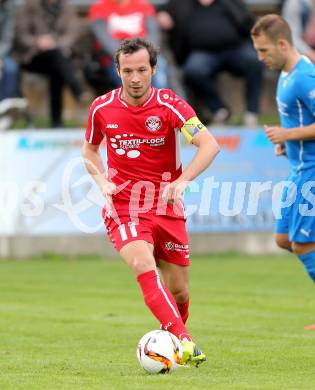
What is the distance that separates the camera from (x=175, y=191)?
24.9ft

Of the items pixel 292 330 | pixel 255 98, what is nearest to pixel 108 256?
pixel 255 98

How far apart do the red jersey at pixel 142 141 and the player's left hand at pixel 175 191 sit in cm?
40

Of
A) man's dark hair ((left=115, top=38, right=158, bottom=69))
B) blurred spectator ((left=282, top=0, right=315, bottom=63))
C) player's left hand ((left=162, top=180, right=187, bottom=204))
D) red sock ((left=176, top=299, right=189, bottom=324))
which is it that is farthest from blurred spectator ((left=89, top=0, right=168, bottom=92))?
player's left hand ((left=162, top=180, right=187, bottom=204))

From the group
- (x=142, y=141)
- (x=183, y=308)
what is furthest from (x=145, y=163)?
(x=183, y=308)

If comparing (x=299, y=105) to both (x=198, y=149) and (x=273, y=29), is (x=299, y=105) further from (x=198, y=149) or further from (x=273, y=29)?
(x=198, y=149)

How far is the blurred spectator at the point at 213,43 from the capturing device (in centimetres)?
1747

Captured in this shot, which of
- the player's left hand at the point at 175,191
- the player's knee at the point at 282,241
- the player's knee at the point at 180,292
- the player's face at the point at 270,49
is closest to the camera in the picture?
the player's left hand at the point at 175,191

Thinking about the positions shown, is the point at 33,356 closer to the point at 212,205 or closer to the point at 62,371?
the point at 62,371

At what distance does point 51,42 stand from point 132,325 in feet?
24.8

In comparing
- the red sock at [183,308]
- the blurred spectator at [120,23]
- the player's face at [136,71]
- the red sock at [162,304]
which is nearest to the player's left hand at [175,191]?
the red sock at [162,304]

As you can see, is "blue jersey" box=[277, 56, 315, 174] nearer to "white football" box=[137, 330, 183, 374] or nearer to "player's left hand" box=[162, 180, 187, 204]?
"player's left hand" box=[162, 180, 187, 204]

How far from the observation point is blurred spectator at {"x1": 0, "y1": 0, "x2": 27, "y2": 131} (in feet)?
55.5

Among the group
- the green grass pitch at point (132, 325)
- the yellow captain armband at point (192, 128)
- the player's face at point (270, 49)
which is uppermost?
the player's face at point (270, 49)

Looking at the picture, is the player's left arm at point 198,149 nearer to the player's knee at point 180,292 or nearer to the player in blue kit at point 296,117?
the player's knee at point 180,292
